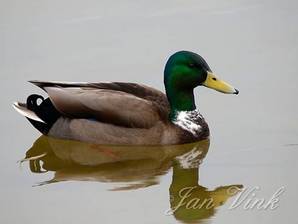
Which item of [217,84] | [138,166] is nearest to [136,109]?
[138,166]

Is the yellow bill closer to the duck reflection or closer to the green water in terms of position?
the green water

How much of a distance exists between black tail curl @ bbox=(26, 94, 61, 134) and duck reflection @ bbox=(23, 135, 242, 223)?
14 centimetres

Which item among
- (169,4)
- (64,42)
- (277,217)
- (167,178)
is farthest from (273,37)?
(277,217)

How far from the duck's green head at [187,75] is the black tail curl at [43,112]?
1269 millimetres

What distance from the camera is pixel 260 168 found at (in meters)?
8.40

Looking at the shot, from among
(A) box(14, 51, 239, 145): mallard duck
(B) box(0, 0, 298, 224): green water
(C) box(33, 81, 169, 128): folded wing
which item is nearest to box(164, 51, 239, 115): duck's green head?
(A) box(14, 51, 239, 145): mallard duck

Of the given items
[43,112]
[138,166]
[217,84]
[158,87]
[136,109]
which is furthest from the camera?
[158,87]

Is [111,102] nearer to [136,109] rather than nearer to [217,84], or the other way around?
[136,109]

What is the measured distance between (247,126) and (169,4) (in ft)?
11.5

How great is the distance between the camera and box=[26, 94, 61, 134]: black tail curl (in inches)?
372

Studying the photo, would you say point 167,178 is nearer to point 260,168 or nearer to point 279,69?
point 260,168

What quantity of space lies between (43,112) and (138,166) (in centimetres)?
140

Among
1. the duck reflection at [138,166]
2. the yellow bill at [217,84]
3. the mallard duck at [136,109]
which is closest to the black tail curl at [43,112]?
the mallard duck at [136,109]

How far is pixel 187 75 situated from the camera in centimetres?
916
